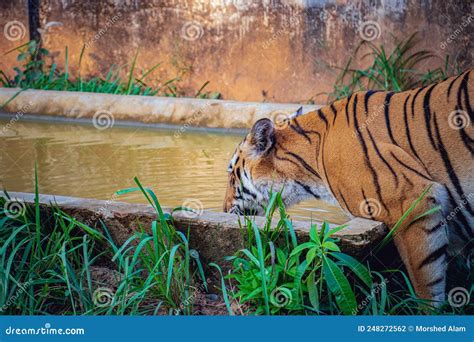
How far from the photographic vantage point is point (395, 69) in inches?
319

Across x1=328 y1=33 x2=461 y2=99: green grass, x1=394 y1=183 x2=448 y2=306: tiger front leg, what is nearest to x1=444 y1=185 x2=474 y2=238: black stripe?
x1=394 y1=183 x2=448 y2=306: tiger front leg

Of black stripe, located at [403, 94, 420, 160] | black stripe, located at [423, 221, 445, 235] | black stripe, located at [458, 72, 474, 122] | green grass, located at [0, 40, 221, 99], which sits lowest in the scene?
green grass, located at [0, 40, 221, 99]

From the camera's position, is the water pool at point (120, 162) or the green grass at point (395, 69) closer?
the water pool at point (120, 162)

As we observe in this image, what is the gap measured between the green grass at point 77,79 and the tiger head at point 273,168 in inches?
202

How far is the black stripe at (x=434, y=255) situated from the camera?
323 centimetres

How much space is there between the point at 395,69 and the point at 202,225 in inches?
205

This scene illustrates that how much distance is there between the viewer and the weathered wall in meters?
8.15

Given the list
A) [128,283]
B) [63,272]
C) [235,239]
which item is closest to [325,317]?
[235,239]

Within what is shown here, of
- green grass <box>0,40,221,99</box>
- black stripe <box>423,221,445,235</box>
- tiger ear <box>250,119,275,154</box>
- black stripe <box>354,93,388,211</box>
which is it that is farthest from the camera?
green grass <box>0,40,221,99</box>

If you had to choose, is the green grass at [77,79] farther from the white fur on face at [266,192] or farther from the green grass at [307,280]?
the green grass at [307,280]

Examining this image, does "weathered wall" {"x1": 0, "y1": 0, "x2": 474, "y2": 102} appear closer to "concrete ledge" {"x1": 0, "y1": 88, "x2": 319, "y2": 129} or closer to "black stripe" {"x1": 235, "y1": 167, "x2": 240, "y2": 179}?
"concrete ledge" {"x1": 0, "y1": 88, "x2": 319, "y2": 129}

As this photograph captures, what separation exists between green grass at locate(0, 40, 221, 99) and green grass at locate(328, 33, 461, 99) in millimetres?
1670

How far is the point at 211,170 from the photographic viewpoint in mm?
5809

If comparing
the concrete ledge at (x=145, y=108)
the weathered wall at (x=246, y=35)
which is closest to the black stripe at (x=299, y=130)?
the concrete ledge at (x=145, y=108)
